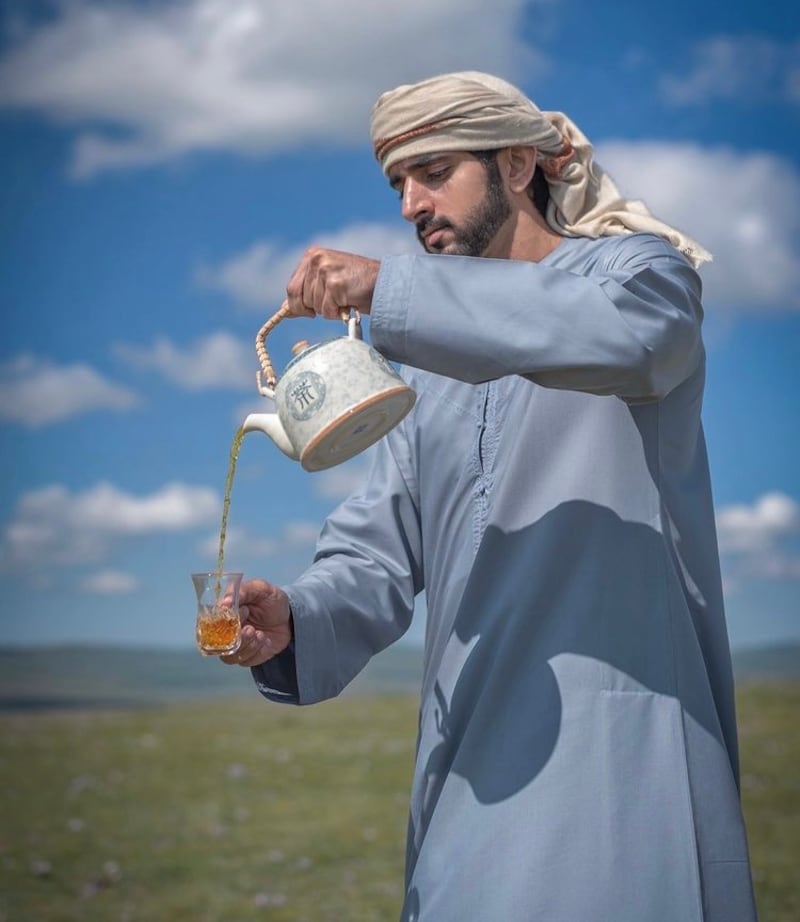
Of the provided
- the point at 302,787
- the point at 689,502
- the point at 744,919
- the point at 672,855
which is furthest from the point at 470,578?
the point at 302,787

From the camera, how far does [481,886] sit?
1737mm

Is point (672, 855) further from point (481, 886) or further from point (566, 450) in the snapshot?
point (566, 450)

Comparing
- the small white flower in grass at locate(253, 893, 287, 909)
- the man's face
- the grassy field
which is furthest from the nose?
the small white flower in grass at locate(253, 893, 287, 909)

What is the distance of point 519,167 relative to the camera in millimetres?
2094

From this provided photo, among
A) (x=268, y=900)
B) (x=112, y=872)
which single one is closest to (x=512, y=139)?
(x=268, y=900)

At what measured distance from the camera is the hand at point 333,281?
1548 millimetres

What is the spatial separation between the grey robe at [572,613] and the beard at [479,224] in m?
0.11

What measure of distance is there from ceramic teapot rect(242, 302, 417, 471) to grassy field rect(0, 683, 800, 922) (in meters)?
4.31

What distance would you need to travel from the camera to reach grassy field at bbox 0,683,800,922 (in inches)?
235

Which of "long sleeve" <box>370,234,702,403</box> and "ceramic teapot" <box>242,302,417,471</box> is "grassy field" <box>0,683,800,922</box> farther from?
"long sleeve" <box>370,234,702,403</box>

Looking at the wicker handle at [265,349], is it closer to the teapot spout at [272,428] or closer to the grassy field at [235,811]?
the teapot spout at [272,428]

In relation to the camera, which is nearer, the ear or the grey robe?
the grey robe

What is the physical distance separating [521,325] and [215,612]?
61 cm

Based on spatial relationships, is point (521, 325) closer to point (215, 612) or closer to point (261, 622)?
point (215, 612)
